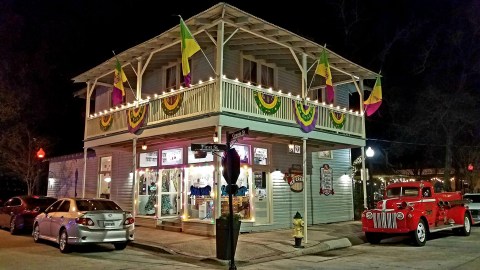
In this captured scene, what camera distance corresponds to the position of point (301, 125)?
50.2ft

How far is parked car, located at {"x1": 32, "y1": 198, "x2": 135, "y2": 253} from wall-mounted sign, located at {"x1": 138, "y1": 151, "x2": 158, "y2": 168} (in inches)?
220

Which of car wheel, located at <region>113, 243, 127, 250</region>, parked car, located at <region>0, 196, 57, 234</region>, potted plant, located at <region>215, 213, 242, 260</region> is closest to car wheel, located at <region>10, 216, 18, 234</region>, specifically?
parked car, located at <region>0, 196, 57, 234</region>

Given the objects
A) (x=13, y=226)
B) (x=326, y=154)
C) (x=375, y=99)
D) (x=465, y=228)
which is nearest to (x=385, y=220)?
(x=465, y=228)

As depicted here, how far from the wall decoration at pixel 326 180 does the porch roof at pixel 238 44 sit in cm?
418

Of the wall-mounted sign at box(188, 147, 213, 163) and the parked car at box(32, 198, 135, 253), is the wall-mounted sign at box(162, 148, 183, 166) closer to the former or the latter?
the wall-mounted sign at box(188, 147, 213, 163)

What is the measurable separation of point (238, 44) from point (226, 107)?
3836 millimetres

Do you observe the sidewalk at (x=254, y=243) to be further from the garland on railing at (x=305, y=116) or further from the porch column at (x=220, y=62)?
the porch column at (x=220, y=62)

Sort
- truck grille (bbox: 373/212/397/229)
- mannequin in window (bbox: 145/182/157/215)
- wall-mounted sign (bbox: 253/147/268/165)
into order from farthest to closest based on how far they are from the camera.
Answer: mannequin in window (bbox: 145/182/157/215)
wall-mounted sign (bbox: 253/147/268/165)
truck grille (bbox: 373/212/397/229)

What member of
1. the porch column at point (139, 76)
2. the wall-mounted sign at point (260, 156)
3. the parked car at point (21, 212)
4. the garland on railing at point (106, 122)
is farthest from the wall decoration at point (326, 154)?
the parked car at point (21, 212)

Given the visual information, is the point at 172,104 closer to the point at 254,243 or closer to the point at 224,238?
the point at 254,243

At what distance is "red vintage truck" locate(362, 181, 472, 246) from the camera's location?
13.7 m

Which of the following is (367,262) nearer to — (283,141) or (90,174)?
(283,141)

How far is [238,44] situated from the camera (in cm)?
1602

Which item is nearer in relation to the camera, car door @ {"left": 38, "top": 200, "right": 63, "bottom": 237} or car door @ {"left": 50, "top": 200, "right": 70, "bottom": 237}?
car door @ {"left": 50, "top": 200, "right": 70, "bottom": 237}
